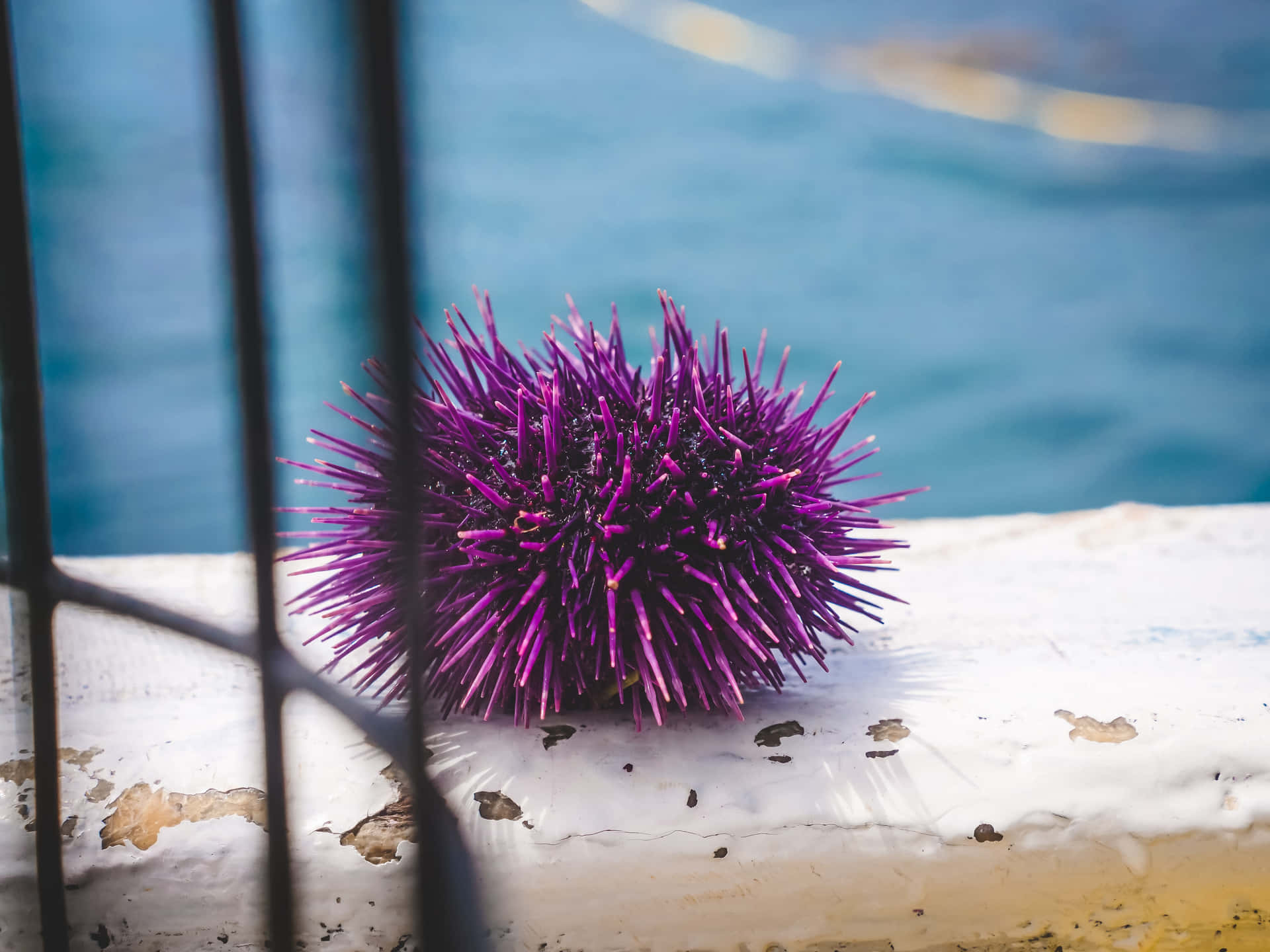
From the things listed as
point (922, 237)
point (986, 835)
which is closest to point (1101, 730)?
point (986, 835)

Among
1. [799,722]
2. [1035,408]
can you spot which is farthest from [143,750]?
[1035,408]

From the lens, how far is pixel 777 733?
0.48 metres

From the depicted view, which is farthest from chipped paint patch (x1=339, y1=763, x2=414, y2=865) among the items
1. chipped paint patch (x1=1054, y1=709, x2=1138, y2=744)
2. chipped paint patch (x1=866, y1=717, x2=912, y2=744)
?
chipped paint patch (x1=1054, y1=709, x2=1138, y2=744)

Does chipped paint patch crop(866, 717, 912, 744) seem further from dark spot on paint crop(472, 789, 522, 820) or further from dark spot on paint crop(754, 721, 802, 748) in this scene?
dark spot on paint crop(472, 789, 522, 820)

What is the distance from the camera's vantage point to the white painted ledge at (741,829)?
42 centimetres

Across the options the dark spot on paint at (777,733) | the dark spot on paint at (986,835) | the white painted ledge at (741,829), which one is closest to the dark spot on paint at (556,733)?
the white painted ledge at (741,829)

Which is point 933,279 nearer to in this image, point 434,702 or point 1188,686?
point 1188,686

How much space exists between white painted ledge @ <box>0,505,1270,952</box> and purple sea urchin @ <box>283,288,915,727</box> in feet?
0.14

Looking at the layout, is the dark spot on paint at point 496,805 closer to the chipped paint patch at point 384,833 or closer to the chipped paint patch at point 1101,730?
the chipped paint patch at point 384,833

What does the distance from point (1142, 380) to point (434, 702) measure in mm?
2673

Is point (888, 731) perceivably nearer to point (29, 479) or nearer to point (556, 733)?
point (556, 733)

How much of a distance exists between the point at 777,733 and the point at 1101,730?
0.61ft

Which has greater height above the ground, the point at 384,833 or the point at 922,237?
the point at 922,237

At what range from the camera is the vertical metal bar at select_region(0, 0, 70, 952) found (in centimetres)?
37
